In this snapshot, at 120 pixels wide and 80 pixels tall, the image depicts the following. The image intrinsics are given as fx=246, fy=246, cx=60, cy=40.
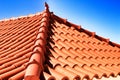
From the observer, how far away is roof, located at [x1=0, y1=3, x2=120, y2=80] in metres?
4.62

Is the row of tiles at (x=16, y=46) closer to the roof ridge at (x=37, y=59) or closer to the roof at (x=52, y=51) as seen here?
the roof at (x=52, y=51)

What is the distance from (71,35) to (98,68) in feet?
5.81

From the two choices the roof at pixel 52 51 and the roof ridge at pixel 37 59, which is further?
the roof at pixel 52 51

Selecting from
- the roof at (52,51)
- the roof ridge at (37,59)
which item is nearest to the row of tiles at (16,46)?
the roof at (52,51)

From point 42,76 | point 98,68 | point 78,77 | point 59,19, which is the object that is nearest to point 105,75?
point 98,68

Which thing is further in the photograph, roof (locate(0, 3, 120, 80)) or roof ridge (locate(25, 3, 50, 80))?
roof (locate(0, 3, 120, 80))

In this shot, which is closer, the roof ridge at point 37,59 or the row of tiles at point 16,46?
the roof ridge at point 37,59

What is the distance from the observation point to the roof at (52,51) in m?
4.62

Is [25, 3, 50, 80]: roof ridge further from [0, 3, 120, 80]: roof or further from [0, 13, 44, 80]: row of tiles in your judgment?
[0, 13, 44, 80]: row of tiles

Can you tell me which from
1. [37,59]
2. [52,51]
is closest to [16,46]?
[52,51]

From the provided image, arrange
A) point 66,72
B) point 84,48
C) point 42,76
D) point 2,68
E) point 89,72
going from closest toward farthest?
point 42,76 → point 66,72 → point 2,68 → point 89,72 → point 84,48

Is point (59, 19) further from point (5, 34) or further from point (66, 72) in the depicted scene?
point (66, 72)

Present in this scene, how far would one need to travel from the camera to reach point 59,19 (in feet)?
27.9

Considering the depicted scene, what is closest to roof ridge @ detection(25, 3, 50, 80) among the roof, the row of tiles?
the roof
